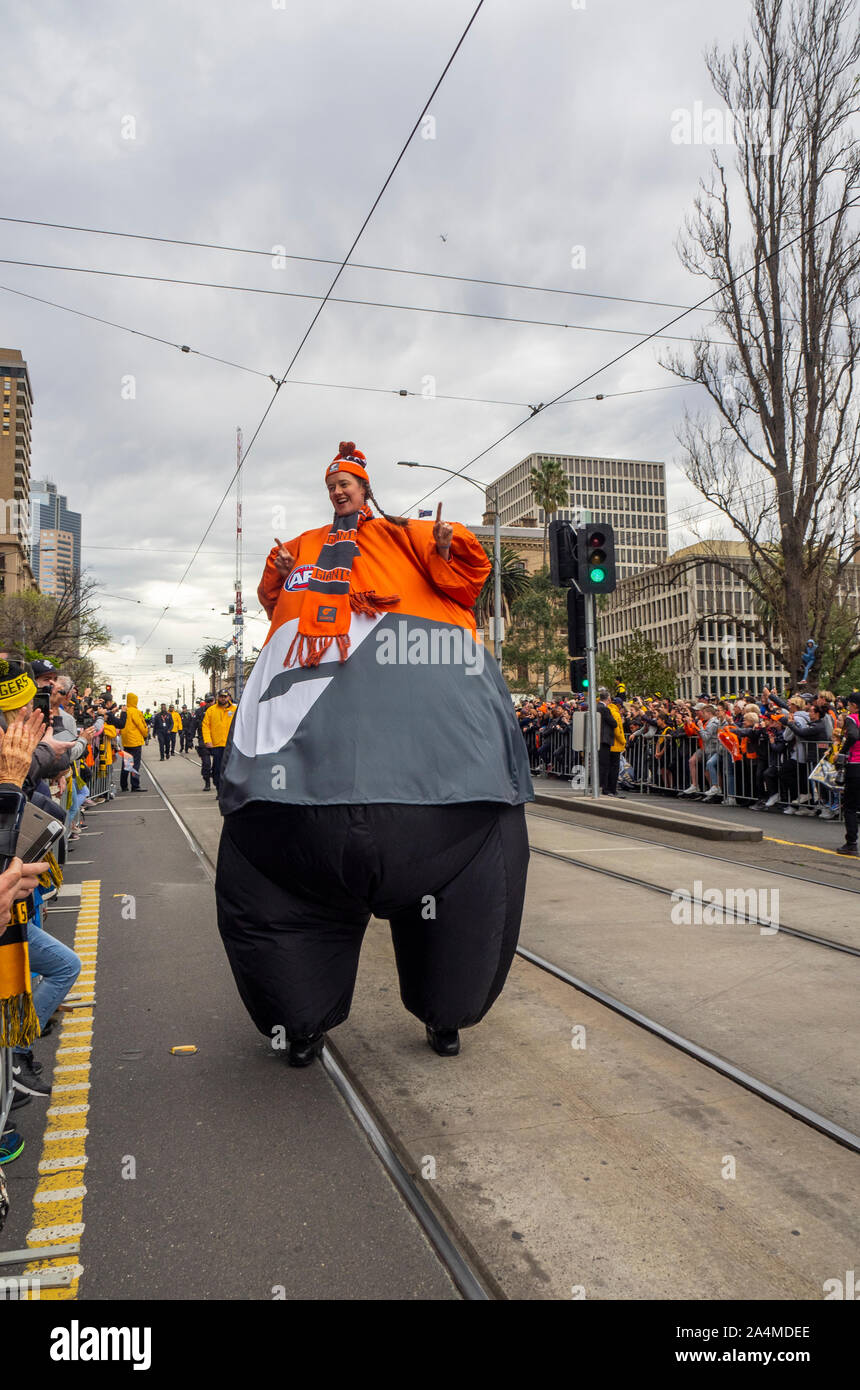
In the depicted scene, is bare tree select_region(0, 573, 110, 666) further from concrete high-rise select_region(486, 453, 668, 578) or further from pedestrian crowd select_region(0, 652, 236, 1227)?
concrete high-rise select_region(486, 453, 668, 578)

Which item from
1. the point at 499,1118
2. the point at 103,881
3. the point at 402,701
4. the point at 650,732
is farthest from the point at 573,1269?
the point at 650,732

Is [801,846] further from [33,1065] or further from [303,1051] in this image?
[33,1065]

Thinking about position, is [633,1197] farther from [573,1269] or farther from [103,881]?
[103,881]

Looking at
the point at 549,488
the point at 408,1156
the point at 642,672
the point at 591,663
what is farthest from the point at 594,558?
the point at 642,672

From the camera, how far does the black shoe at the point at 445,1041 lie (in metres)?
3.89

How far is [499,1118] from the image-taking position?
3.34m

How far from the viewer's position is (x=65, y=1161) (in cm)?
309

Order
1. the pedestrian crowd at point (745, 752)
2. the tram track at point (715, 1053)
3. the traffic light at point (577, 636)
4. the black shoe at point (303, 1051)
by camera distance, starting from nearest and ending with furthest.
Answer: the tram track at point (715, 1053) → the black shoe at point (303, 1051) → the pedestrian crowd at point (745, 752) → the traffic light at point (577, 636)

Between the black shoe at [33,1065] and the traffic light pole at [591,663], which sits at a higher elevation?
the traffic light pole at [591,663]

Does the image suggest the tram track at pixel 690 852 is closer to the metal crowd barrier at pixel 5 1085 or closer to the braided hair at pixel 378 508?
the braided hair at pixel 378 508

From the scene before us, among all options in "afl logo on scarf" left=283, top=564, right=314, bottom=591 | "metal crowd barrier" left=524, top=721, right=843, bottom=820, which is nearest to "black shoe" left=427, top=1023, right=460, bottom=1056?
"afl logo on scarf" left=283, top=564, right=314, bottom=591

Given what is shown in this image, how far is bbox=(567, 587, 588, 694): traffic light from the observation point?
13.0 metres

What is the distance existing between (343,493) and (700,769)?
13137 millimetres

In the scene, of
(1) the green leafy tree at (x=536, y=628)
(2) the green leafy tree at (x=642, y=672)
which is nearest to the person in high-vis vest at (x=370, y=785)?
(1) the green leafy tree at (x=536, y=628)
